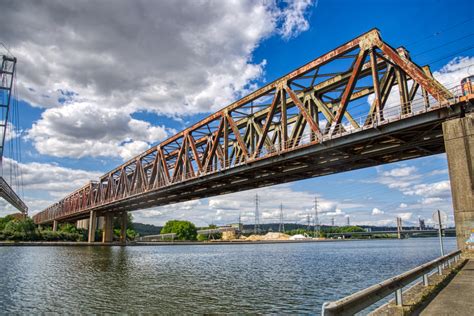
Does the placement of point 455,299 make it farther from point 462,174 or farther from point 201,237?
point 201,237

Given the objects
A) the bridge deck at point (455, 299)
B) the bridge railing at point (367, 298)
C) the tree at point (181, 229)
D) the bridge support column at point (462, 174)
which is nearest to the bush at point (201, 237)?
the tree at point (181, 229)

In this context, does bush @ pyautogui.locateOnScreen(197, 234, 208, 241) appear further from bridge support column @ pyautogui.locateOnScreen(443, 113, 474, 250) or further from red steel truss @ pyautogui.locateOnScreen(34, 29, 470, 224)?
bridge support column @ pyautogui.locateOnScreen(443, 113, 474, 250)

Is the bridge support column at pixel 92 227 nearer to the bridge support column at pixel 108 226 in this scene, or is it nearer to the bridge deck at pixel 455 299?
the bridge support column at pixel 108 226

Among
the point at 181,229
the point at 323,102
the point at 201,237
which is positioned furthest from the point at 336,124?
the point at 201,237

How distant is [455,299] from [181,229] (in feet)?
520

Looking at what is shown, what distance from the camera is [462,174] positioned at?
1833cm

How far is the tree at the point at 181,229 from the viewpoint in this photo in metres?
161

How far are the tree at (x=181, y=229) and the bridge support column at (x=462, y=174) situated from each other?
15055 centimetres

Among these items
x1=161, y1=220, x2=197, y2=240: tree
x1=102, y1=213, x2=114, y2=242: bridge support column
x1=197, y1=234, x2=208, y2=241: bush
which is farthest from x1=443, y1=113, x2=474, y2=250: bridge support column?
x1=197, y1=234, x2=208, y2=241: bush

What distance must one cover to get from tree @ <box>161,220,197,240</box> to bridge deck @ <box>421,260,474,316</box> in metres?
156

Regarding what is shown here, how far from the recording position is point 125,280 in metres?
24.8

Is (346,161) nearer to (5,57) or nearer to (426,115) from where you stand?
(426,115)

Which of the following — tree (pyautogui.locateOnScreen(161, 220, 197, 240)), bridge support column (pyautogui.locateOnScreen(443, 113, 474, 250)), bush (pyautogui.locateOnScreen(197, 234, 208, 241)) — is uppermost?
bridge support column (pyautogui.locateOnScreen(443, 113, 474, 250))

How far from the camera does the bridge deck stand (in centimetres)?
789
